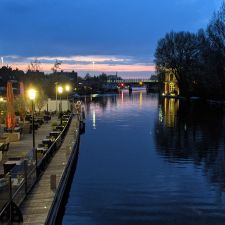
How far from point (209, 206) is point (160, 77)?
14259cm

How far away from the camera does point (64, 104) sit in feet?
233

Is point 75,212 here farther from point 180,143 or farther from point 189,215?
point 180,143

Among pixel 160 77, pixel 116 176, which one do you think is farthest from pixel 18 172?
pixel 160 77

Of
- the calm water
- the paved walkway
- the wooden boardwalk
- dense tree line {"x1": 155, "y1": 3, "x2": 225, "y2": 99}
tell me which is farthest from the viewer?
dense tree line {"x1": 155, "y1": 3, "x2": 225, "y2": 99}

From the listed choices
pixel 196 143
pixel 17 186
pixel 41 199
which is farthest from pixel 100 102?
pixel 17 186

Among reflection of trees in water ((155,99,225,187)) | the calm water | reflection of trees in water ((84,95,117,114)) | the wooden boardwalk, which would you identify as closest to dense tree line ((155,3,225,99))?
reflection of trees in water ((84,95,117,114))

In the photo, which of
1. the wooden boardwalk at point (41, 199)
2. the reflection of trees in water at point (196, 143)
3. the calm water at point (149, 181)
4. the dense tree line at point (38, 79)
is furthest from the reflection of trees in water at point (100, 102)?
the wooden boardwalk at point (41, 199)

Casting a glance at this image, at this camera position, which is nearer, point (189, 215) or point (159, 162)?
point (189, 215)

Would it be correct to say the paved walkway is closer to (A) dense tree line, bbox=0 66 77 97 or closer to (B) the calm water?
(B) the calm water

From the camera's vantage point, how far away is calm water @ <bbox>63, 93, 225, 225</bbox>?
20891 mm

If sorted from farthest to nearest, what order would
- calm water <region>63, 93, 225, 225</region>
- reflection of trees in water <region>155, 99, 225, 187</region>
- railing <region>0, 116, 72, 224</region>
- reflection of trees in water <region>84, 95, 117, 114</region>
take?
reflection of trees in water <region>84, 95, 117, 114</region> < reflection of trees in water <region>155, 99, 225, 187</region> < calm water <region>63, 93, 225, 225</region> < railing <region>0, 116, 72, 224</region>

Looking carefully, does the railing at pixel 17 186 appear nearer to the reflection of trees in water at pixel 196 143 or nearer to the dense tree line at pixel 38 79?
the reflection of trees in water at pixel 196 143

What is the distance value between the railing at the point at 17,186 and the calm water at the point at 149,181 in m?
2.31

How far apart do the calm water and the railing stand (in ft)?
7.59
